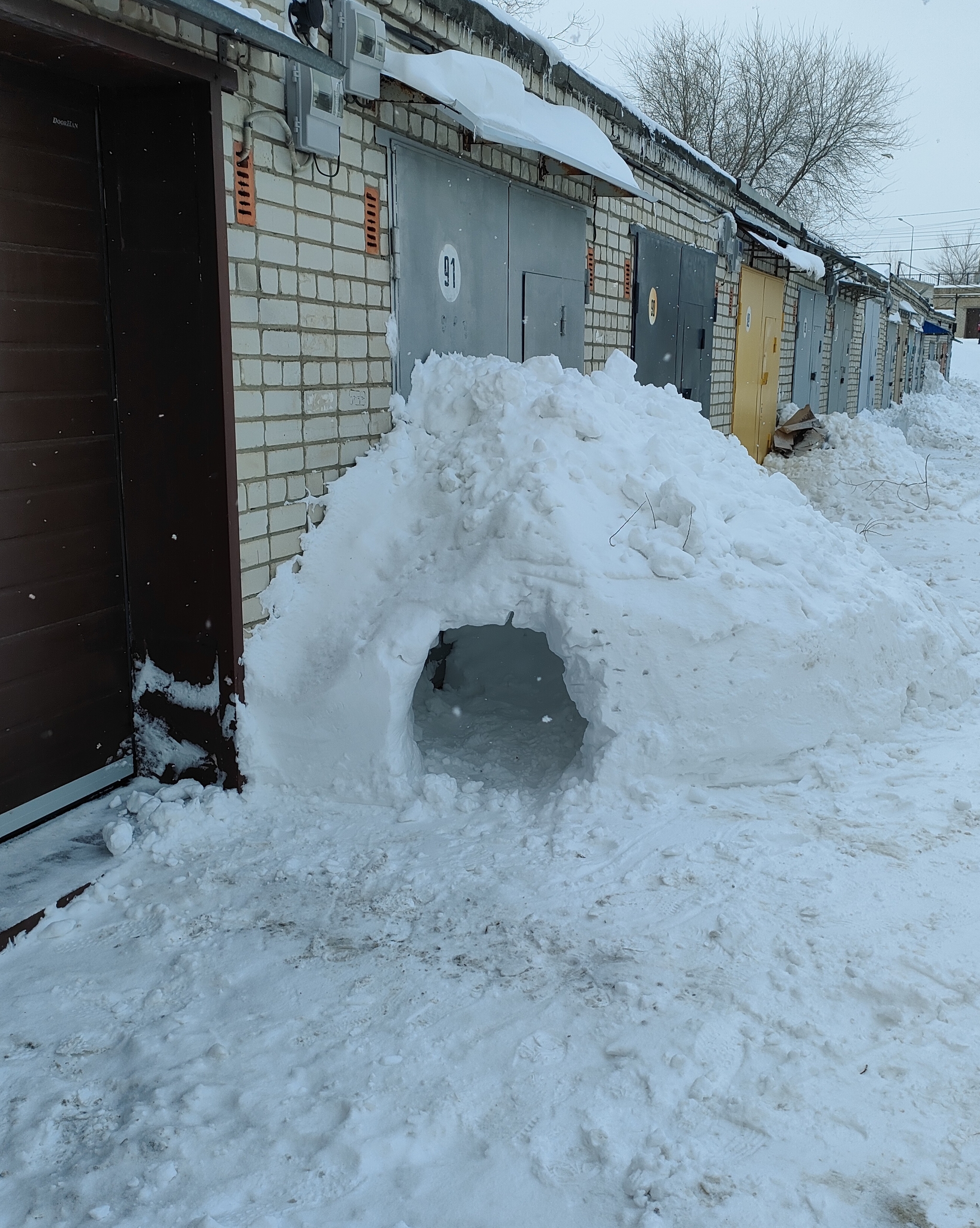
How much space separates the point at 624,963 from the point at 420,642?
5.15ft

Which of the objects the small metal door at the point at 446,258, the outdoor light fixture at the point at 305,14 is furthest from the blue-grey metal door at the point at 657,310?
the outdoor light fixture at the point at 305,14

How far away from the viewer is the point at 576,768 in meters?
4.20

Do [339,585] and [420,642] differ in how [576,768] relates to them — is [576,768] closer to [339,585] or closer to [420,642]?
[420,642]

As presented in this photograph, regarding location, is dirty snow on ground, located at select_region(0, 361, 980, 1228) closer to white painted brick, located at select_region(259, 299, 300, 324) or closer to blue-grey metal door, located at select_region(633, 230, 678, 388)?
white painted brick, located at select_region(259, 299, 300, 324)

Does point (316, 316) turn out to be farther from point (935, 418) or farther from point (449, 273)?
point (935, 418)

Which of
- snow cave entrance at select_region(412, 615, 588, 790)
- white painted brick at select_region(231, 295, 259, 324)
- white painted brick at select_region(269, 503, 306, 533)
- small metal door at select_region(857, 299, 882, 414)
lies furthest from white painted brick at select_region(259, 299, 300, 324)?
small metal door at select_region(857, 299, 882, 414)

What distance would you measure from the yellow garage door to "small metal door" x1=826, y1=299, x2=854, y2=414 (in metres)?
4.40

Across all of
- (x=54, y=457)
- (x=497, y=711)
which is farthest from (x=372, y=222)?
(x=497, y=711)

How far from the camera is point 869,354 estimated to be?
863 inches

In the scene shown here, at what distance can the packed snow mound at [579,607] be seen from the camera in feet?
13.4

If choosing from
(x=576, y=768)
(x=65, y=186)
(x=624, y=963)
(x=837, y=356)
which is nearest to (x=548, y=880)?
(x=624, y=963)

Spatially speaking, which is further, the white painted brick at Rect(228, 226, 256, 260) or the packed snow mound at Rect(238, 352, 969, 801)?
the packed snow mound at Rect(238, 352, 969, 801)

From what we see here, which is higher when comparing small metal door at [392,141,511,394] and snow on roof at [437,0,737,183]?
snow on roof at [437,0,737,183]

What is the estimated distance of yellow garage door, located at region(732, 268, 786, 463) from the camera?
1197 centimetres
